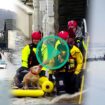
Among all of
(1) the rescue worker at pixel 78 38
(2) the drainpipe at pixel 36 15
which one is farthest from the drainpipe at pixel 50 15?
(1) the rescue worker at pixel 78 38

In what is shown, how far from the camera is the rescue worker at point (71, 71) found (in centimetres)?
632

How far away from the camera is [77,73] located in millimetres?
6461

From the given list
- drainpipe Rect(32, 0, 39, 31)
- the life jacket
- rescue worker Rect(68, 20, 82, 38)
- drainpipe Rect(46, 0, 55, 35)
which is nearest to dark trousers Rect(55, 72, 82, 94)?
the life jacket

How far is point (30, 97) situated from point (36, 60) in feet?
1.99

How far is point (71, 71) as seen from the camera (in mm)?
6500

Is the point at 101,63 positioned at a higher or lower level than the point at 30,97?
higher

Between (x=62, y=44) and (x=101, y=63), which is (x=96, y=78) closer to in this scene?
(x=101, y=63)

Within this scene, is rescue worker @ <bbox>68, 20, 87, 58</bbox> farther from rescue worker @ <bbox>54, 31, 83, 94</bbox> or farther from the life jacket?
the life jacket

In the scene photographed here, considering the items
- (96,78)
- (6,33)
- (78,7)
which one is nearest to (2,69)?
(6,33)
